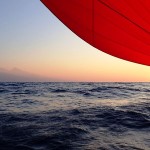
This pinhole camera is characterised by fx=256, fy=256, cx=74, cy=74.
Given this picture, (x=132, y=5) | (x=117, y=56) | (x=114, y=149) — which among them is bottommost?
(x=114, y=149)

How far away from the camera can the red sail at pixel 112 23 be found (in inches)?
108

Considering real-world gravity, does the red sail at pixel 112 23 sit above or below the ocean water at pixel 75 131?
above

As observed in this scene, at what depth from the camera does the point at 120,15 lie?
113 inches

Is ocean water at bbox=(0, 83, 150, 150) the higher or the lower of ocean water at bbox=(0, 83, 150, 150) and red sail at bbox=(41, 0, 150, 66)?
the lower

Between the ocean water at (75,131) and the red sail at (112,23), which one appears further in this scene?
the ocean water at (75,131)

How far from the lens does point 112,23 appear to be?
9.90 feet

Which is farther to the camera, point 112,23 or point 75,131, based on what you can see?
point 75,131

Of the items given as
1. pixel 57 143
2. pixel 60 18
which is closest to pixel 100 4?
pixel 60 18

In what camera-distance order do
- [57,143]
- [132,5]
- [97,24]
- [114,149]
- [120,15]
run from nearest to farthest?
1. [132,5]
2. [120,15]
3. [97,24]
4. [114,149]
5. [57,143]

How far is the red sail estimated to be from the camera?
2738 millimetres

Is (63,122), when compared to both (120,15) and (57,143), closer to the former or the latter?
(57,143)

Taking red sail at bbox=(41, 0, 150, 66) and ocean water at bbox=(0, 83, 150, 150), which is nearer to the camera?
red sail at bbox=(41, 0, 150, 66)

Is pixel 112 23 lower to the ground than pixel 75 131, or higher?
higher

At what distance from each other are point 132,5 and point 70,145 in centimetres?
465
